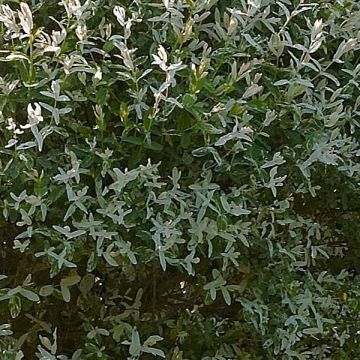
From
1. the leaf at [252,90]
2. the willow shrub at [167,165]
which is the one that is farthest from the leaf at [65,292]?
the leaf at [252,90]

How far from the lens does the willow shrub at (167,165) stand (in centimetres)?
172

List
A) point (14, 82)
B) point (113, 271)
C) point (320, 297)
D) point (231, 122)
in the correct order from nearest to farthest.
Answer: point (14, 82) → point (231, 122) → point (113, 271) → point (320, 297)

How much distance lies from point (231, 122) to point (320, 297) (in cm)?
80

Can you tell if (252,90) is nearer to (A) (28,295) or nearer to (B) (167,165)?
(B) (167,165)

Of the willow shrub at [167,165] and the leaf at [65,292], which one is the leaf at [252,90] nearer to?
the willow shrub at [167,165]

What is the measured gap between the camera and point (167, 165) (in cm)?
192

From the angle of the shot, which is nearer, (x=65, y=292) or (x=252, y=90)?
(x=252, y=90)

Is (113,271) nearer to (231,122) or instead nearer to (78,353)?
(78,353)

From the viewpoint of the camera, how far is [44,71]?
5.60 feet

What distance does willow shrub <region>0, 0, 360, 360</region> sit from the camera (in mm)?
1719

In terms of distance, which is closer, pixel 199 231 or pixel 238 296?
pixel 199 231

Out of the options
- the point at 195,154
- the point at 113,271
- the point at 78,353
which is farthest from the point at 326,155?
the point at 78,353

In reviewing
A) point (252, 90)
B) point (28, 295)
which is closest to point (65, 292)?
point (28, 295)

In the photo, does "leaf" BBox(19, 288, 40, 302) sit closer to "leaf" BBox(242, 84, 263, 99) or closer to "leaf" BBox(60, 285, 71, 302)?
"leaf" BBox(60, 285, 71, 302)
